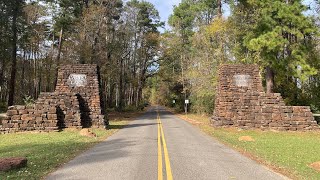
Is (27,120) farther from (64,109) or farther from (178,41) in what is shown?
(178,41)

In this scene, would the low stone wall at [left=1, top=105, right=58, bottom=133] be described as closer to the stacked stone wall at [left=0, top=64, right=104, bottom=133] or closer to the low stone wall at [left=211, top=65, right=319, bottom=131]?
the stacked stone wall at [left=0, top=64, right=104, bottom=133]

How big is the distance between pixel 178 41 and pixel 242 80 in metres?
26.7

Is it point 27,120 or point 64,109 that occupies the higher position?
point 64,109

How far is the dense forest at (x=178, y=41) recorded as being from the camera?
78.0 ft

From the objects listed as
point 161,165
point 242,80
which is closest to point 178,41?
point 242,80

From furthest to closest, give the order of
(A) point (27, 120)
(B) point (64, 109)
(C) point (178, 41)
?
(C) point (178, 41) < (B) point (64, 109) < (A) point (27, 120)

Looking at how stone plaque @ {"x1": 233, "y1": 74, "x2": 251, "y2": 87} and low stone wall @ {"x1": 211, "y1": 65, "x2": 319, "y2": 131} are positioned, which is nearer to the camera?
low stone wall @ {"x1": 211, "y1": 65, "x2": 319, "y2": 131}

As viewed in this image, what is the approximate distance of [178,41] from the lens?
161ft

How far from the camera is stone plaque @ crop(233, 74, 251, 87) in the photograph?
2319cm

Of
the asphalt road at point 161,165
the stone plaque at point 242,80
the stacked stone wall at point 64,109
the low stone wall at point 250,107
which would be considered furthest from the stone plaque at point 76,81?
the asphalt road at point 161,165

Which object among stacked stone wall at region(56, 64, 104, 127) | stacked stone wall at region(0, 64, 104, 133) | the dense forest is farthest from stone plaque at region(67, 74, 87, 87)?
the dense forest

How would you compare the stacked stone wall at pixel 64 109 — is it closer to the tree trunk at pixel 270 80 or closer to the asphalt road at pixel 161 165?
the asphalt road at pixel 161 165

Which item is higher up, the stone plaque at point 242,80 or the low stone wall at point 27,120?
the stone plaque at point 242,80

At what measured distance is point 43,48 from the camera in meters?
49.3
